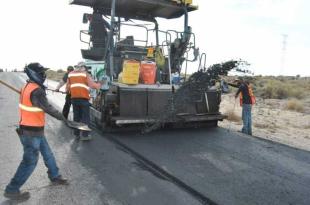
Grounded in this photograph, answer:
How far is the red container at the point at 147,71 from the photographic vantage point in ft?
27.3

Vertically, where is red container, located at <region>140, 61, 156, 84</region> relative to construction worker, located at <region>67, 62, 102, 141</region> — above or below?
above

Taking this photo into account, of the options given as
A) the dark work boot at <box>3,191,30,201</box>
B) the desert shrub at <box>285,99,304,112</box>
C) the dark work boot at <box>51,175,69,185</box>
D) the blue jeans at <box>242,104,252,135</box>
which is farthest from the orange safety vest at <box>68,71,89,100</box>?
the desert shrub at <box>285,99,304,112</box>

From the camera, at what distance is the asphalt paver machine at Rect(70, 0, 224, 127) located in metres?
7.88

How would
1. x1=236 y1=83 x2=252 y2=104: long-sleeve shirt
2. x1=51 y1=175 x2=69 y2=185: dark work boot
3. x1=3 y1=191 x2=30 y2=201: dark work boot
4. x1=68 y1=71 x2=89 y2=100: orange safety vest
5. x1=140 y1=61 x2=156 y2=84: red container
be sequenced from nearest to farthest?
x1=3 y1=191 x2=30 y2=201: dark work boot < x1=51 y1=175 x2=69 y2=185: dark work boot < x1=68 y1=71 x2=89 y2=100: orange safety vest < x1=140 y1=61 x2=156 y2=84: red container < x1=236 y1=83 x2=252 y2=104: long-sleeve shirt

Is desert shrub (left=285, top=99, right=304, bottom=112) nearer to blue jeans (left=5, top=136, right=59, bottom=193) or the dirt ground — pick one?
the dirt ground

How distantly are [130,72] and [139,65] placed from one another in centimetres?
29

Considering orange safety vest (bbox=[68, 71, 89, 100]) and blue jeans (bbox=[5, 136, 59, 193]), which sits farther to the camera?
orange safety vest (bbox=[68, 71, 89, 100])

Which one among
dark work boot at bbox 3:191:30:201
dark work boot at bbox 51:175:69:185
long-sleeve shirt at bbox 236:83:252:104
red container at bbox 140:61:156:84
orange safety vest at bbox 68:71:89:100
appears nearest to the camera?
dark work boot at bbox 3:191:30:201

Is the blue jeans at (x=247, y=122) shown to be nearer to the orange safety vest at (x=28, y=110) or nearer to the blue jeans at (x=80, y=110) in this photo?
the blue jeans at (x=80, y=110)

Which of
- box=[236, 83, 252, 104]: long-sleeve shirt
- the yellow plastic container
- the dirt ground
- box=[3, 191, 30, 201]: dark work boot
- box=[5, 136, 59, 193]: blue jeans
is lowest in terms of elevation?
the dirt ground

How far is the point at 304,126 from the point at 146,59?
7.07 metres

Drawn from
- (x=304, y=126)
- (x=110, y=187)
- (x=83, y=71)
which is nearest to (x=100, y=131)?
(x=83, y=71)

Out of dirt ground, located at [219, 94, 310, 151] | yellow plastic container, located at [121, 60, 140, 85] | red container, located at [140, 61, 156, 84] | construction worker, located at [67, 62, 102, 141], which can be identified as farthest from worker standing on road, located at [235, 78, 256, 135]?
construction worker, located at [67, 62, 102, 141]

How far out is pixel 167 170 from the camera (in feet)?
17.5
